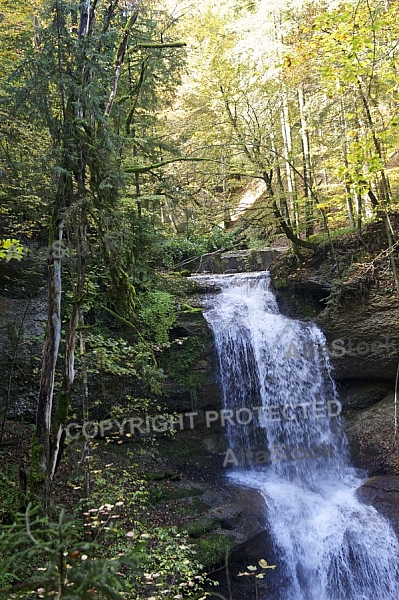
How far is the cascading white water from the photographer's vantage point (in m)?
6.46

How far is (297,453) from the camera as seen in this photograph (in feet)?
29.3

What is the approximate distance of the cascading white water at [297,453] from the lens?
254 inches

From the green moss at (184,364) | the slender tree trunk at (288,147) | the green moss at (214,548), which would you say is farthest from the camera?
the slender tree trunk at (288,147)

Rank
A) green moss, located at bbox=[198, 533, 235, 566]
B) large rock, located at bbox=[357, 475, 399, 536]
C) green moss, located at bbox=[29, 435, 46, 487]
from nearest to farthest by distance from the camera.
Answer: green moss, located at bbox=[29, 435, 46, 487] → green moss, located at bbox=[198, 533, 235, 566] → large rock, located at bbox=[357, 475, 399, 536]

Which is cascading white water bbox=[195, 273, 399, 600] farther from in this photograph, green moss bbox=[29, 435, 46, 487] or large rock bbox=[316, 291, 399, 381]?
green moss bbox=[29, 435, 46, 487]

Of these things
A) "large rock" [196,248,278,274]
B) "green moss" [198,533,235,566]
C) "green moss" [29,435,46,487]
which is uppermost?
"large rock" [196,248,278,274]

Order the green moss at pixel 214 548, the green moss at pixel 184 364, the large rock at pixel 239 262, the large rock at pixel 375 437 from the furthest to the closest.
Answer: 1. the large rock at pixel 239 262
2. the green moss at pixel 184 364
3. the large rock at pixel 375 437
4. the green moss at pixel 214 548

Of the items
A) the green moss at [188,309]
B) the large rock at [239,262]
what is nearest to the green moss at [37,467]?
the green moss at [188,309]

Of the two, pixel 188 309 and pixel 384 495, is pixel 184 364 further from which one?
pixel 384 495

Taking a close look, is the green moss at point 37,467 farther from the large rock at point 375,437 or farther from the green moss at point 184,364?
the large rock at point 375,437

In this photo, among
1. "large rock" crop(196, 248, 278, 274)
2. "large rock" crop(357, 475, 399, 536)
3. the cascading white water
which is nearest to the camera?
the cascading white water

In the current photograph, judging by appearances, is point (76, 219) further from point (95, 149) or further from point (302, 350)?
point (302, 350)

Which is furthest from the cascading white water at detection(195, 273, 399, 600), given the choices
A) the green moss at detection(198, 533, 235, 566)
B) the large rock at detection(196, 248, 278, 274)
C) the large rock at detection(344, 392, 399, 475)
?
the large rock at detection(196, 248, 278, 274)

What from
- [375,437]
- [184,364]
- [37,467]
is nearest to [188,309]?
[184,364]
